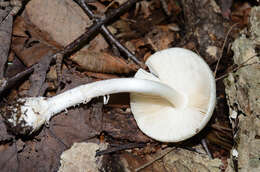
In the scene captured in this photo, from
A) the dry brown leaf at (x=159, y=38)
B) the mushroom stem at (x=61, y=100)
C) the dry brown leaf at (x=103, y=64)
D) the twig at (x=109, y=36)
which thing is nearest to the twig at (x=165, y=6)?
the dry brown leaf at (x=159, y=38)

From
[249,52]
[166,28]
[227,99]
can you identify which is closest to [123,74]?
[166,28]

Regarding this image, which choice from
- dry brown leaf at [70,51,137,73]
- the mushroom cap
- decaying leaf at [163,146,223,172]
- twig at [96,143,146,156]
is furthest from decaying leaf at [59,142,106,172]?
dry brown leaf at [70,51,137,73]

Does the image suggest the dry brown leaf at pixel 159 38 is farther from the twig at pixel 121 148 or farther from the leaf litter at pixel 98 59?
the twig at pixel 121 148

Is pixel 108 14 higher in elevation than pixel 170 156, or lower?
higher

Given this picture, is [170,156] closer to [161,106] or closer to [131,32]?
[161,106]

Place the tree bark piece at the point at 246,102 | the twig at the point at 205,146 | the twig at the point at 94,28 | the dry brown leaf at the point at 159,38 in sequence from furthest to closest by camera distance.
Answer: the dry brown leaf at the point at 159,38 < the twig at the point at 94,28 < the twig at the point at 205,146 < the tree bark piece at the point at 246,102

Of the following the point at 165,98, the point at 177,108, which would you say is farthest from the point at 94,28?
the point at 177,108

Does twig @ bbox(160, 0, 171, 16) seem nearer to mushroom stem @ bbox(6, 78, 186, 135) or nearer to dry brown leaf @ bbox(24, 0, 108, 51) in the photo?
dry brown leaf @ bbox(24, 0, 108, 51)
